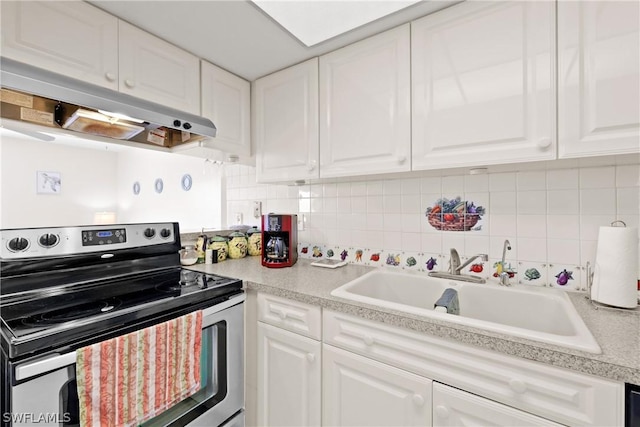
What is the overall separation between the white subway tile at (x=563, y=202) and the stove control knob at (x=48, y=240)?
2.06 metres

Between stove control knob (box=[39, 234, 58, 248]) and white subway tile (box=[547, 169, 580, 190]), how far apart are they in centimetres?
207

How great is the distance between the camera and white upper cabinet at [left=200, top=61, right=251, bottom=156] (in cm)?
159

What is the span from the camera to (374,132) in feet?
4.29

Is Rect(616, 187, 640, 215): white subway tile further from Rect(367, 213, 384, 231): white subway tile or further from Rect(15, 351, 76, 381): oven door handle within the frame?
Rect(15, 351, 76, 381): oven door handle

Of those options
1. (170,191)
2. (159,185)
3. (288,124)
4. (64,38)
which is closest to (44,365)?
(64,38)

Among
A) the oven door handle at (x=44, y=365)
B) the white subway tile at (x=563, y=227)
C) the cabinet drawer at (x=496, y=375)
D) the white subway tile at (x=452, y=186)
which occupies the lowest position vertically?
the cabinet drawer at (x=496, y=375)

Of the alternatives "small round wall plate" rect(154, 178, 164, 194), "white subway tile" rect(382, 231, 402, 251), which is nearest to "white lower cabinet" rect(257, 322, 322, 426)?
"white subway tile" rect(382, 231, 402, 251)

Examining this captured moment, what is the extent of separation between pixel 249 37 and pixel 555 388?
1.73 metres

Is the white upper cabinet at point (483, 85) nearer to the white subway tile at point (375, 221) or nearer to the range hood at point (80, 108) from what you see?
the white subway tile at point (375, 221)

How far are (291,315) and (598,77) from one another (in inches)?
53.0

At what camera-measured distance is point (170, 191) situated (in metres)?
3.72

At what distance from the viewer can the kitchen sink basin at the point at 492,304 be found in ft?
2.56

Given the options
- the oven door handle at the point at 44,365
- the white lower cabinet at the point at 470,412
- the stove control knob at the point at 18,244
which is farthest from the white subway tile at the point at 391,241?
the stove control knob at the point at 18,244

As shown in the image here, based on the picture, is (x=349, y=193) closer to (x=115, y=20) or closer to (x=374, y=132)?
(x=374, y=132)
